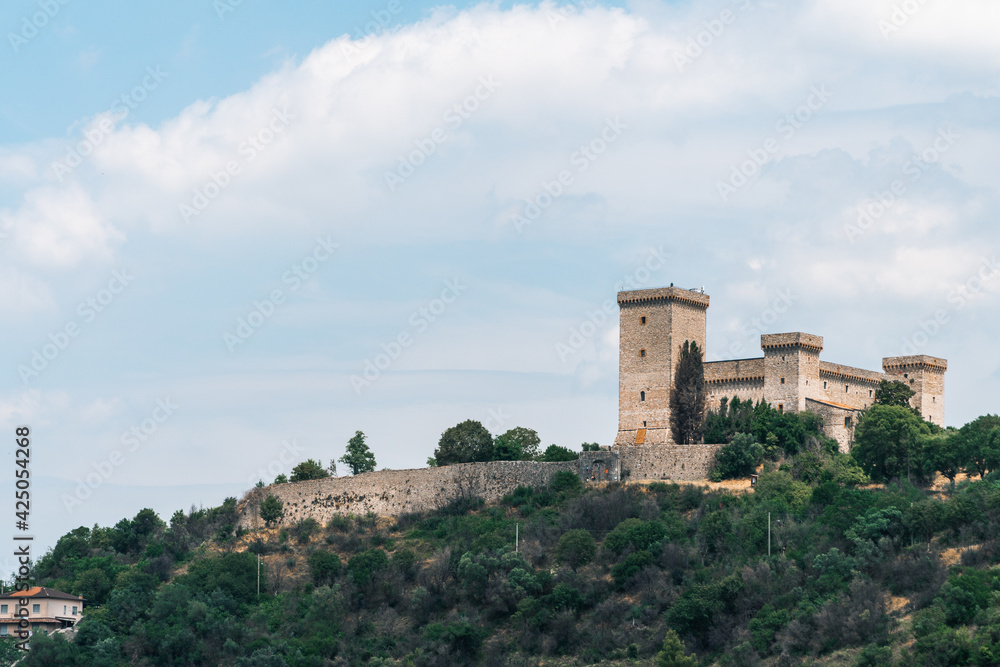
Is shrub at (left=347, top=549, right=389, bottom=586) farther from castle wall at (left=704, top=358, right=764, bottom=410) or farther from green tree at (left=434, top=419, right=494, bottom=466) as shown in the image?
castle wall at (left=704, top=358, right=764, bottom=410)

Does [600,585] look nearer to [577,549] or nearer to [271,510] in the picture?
[577,549]

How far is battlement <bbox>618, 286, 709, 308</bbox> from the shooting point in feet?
238

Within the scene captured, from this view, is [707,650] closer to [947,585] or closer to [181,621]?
[947,585]

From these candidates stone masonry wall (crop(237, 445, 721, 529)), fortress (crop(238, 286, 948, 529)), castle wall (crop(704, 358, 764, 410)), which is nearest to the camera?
stone masonry wall (crop(237, 445, 721, 529))

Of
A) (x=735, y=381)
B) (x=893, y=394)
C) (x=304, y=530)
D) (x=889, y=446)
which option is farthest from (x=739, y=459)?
Answer: (x=304, y=530)

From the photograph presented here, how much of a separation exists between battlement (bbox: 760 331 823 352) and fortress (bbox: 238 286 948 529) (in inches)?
1.6

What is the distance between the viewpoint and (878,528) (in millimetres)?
60188

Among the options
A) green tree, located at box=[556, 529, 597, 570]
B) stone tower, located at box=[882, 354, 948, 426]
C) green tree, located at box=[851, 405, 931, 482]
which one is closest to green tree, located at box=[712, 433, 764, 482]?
green tree, located at box=[851, 405, 931, 482]

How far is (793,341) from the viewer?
7062 cm

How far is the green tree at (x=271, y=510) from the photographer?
245ft

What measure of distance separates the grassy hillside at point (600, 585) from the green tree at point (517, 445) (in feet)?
15.4

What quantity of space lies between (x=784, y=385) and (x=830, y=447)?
374 centimetres

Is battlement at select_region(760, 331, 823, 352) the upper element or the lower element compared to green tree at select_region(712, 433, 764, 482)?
upper

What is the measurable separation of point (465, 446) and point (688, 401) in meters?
10.6
